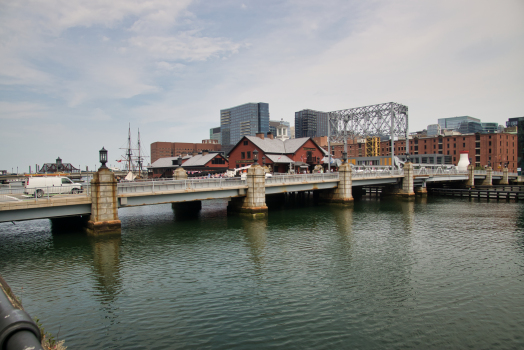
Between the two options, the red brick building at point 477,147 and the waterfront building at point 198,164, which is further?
the red brick building at point 477,147

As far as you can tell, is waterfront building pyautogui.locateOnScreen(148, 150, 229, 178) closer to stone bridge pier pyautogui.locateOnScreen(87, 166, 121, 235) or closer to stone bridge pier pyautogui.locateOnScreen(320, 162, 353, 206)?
stone bridge pier pyautogui.locateOnScreen(320, 162, 353, 206)

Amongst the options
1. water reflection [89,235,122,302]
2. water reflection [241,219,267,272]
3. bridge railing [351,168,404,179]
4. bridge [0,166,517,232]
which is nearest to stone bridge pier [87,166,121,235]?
bridge [0,166,517,232]

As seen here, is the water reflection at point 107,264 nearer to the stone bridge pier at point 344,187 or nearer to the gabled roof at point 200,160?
the stone bridge pier at point 344,187

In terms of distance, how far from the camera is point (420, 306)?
16.1 meters

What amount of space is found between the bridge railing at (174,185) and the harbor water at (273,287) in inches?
177

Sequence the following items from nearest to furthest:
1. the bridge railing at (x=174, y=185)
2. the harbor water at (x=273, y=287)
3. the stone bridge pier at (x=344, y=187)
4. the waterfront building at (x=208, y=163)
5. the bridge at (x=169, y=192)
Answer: the harbor water at (x=273, y=287) < the bridge at (x=169, y=192) < the bridge railing at (x=174, y=185) < the stone bridge pier at (x=344, y=187) < the waterfront building at (x=208, y=163)

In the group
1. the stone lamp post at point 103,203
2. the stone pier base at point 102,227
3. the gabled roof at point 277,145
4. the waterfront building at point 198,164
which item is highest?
the gabled roof at point 277,145

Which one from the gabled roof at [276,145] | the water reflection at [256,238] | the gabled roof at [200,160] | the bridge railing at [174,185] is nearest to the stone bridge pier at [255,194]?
the bridge railing at [174,185]

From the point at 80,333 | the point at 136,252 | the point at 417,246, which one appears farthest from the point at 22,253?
the point at 417,246

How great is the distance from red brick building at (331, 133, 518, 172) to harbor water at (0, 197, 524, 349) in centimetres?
11913

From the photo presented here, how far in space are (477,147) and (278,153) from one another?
101388mm

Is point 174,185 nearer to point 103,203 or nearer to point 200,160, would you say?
point 103,203

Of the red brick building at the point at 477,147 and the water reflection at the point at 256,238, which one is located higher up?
the red brick building at the point at 477,147

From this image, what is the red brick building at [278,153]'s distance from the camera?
250 feet
